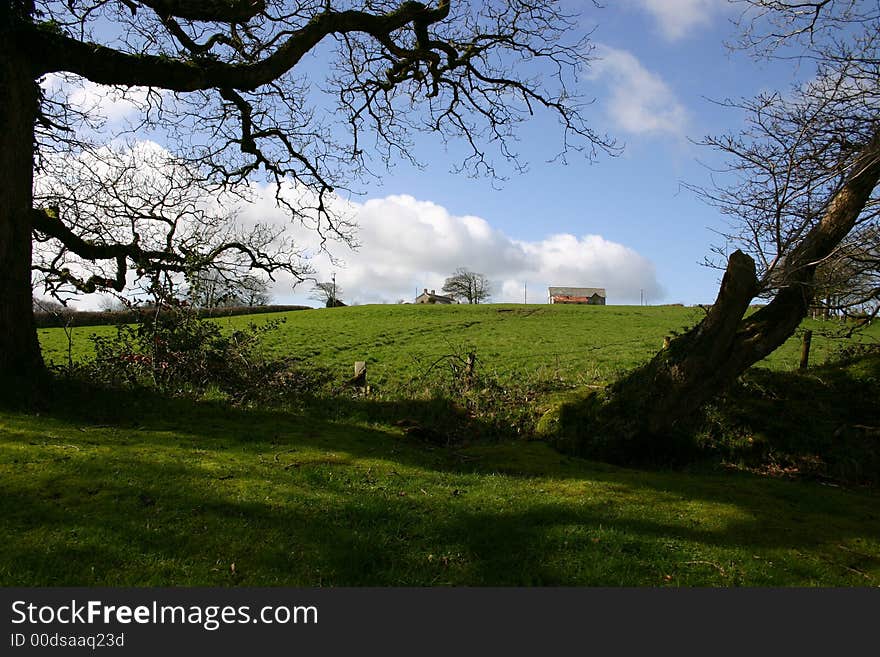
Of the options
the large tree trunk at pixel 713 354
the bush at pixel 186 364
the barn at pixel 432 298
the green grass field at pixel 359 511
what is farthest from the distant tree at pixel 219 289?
the barn at pixel 432 298

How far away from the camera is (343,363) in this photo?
849 inches

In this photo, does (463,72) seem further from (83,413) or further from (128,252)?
(83,413)

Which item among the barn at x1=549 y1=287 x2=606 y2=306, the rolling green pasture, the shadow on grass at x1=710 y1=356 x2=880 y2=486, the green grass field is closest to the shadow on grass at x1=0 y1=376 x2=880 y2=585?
the green grass field

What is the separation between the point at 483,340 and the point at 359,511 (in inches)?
1002

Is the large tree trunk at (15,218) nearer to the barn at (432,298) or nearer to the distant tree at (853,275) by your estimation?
the distant tree at (853,275)

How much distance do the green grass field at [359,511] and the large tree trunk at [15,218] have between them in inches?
43.5

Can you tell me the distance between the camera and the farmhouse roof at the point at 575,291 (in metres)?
121

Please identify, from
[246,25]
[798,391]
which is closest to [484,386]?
[798,391]

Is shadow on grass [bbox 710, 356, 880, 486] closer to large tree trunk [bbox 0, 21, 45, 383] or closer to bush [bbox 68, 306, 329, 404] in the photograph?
bush [bbox 68, 306, 329, 404]

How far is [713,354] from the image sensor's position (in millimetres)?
9469

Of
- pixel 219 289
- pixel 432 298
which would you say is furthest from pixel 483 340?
pixel 432 298

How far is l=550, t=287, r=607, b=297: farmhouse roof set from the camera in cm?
12100

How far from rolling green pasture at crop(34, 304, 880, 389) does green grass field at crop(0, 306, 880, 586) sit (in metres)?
5.24

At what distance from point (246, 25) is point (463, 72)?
5.32 m
